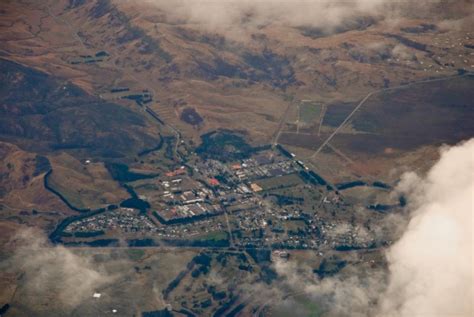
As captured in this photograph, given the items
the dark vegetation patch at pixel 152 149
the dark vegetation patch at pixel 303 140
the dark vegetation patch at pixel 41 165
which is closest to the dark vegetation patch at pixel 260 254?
the dark vegetation patch at pixel 303 140

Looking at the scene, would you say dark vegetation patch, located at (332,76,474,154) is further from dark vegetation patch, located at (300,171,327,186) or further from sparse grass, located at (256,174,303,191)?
sparse grass, located at (256,174,303,191)

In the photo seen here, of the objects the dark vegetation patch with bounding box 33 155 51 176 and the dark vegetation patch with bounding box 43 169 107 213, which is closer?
the dark vegetation patch with bounding box 43 169 107 213

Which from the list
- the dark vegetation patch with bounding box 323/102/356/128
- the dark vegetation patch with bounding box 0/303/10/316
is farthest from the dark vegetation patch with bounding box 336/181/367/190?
the dark vegetation patch with bounding box 0/303/10/316

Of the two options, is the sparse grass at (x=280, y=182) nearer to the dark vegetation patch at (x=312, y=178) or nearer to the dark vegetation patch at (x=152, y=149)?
the dark vegetation patch at (x=312, y=178)

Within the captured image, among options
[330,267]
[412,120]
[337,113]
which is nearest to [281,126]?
[337,113]

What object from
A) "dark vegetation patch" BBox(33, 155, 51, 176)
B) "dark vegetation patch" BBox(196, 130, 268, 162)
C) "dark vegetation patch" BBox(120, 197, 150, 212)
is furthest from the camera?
"dark vegetation patch" BBox(196, 130, 268, 162)

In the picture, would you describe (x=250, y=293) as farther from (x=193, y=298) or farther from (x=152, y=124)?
(x=152, y=124)
